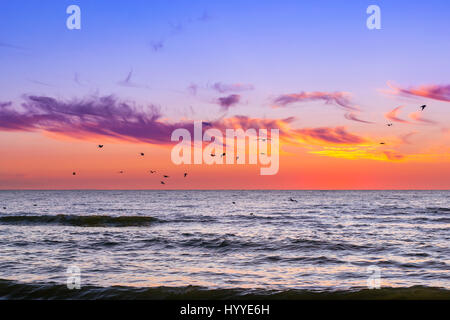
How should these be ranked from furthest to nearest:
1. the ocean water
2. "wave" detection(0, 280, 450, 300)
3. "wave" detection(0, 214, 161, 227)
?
"wave" detection(0, 214, 161, 227), the ocean water, "wave" detection(0, 280, 450, 300)

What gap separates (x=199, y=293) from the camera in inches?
526

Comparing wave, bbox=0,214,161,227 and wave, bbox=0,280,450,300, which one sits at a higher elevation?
wave, bbox=0,280,450,300

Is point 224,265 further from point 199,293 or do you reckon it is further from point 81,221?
point 81,221

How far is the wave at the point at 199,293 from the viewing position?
508 inches

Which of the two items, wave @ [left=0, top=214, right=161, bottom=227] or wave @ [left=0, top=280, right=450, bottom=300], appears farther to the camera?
wave @ [left=0, top=214, right=161, bottom=227]

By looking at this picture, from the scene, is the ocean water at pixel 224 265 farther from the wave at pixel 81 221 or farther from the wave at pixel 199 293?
the wave at pixel 81 221

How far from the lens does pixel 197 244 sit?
23766mm

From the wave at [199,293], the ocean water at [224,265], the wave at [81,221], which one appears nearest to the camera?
the wave at [199,293]

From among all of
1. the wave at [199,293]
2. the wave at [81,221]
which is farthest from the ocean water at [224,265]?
the wave at [81,221]

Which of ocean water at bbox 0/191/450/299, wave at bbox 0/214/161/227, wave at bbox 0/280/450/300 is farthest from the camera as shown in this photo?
wave at bbox 0/214/161/227

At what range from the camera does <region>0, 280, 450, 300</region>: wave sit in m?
12.9

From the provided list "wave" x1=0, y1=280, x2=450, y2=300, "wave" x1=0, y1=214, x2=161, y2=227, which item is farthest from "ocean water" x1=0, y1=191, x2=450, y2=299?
"wave" x1=0, y1=214, x2=161, y2=227

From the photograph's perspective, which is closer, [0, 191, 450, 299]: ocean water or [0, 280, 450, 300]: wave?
[0, 280, 450, 300]: wave

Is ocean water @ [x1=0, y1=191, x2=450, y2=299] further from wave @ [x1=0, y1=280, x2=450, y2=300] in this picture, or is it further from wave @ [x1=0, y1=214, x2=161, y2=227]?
wave @ [x1=0, y1=214, x2=161, y2=227]
